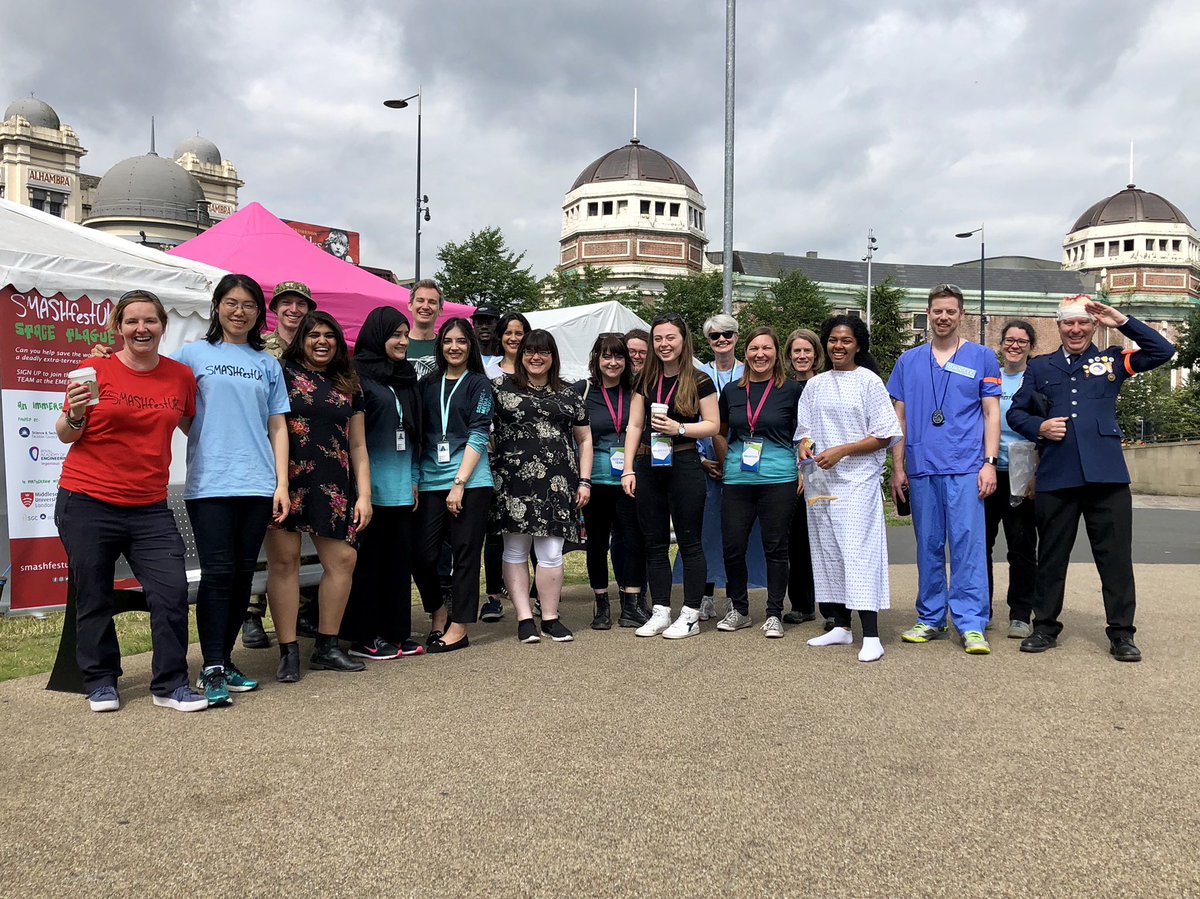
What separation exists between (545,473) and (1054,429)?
2868 mm

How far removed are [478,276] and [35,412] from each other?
1416 inches

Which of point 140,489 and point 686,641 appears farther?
point 686,641

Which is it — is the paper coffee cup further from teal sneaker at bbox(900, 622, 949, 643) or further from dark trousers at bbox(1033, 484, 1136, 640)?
dark trousers at bbox(1033, 484, 1136, 640)

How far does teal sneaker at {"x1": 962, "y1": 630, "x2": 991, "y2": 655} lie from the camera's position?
18.7 ft

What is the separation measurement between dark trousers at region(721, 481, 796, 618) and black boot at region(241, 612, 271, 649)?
2.82 meters

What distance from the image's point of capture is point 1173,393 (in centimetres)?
5344

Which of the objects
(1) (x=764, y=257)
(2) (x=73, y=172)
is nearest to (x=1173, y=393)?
(1) (x=764, y=257)

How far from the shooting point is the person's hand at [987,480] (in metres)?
5.92

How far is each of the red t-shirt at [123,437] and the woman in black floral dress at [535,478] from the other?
206 cm

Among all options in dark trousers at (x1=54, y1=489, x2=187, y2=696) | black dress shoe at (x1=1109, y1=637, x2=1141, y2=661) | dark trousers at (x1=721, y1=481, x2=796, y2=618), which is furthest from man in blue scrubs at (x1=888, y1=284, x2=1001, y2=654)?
dark trousers at (x1=54, y1=489, x2=187, y2=696)

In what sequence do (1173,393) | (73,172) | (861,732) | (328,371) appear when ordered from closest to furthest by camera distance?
(861,732) < (328,371) < (1173,393) < (73,172)

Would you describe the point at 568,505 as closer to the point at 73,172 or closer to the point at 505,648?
the point at 505,648

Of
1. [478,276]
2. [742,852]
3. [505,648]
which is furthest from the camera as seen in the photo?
[478,276]

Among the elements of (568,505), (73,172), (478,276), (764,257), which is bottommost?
(568,505)
